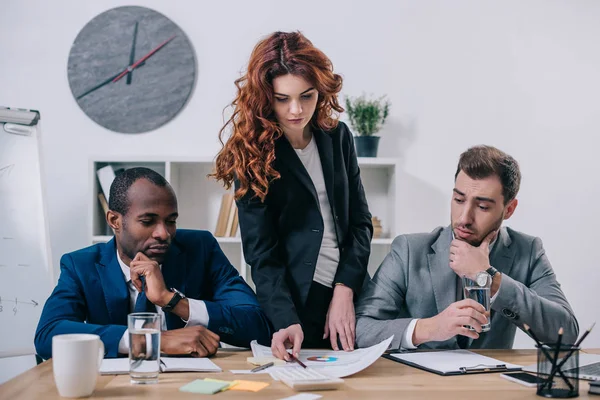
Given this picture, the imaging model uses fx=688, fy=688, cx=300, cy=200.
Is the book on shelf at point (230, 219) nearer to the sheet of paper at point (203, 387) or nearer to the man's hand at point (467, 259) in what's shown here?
the man's hand at point (467, 259)

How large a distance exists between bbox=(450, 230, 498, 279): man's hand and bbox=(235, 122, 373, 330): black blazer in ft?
0.94

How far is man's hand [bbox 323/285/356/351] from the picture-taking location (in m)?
1.89

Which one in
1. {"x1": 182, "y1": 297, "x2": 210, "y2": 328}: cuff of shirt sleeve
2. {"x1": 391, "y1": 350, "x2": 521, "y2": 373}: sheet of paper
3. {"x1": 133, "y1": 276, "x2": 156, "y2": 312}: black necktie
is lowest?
{"x1": 391, "y1": 350, "x2": 521, "y2": 373}: sheet of paper

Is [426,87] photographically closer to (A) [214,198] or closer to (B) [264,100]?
(A) [214,198]

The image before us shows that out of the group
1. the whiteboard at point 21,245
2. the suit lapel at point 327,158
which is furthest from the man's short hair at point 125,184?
the whiteboard at point 21,245

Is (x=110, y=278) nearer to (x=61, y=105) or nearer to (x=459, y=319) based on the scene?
(x=459, y=319)

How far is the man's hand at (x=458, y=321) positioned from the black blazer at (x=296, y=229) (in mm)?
320

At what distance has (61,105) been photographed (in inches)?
145

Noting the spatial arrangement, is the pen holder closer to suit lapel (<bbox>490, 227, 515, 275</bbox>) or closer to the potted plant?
suit lapel (<bbox>490, 227, 515, 275</bbox>)

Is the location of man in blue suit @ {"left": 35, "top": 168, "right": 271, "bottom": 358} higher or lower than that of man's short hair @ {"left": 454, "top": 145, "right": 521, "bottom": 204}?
lower

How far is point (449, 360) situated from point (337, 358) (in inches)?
10.6

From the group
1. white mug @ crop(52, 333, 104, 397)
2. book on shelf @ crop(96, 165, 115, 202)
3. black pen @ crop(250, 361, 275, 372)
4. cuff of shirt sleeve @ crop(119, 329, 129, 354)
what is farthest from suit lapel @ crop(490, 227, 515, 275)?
book on shelf @ crop(96, 165, 115, 202)

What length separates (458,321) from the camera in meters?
1.67

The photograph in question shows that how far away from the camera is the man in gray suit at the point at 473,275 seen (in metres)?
1.84
